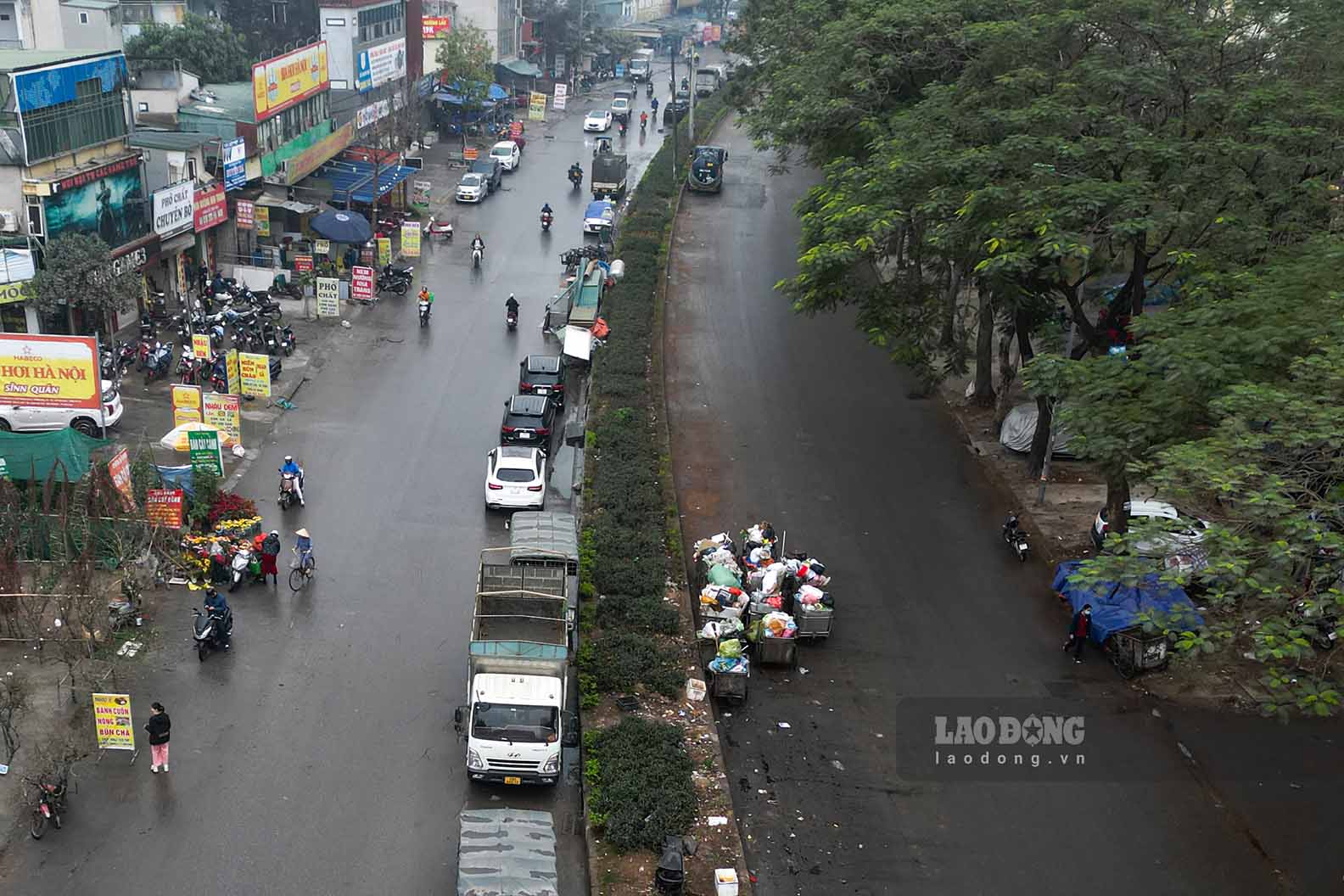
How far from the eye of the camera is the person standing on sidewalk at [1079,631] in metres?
21.0

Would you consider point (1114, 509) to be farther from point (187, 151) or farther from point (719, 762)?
point (187, 151)

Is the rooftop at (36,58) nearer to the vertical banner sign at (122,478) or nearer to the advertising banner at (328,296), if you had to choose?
the advertising banner at (328,296)

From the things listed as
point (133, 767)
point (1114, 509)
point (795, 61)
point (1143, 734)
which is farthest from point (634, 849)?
point (795, 61)

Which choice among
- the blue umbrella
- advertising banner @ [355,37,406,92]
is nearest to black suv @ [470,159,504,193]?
advertising banner @ [355,37,406,92]

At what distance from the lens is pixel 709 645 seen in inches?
819

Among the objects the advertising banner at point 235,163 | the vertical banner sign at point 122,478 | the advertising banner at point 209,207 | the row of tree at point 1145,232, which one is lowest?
the vertical banner sign at point 122,478

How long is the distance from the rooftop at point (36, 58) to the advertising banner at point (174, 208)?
12.4ft

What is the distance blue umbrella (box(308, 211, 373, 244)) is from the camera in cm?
4056

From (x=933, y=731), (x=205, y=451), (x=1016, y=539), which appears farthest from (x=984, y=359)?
(x=205, y=451)

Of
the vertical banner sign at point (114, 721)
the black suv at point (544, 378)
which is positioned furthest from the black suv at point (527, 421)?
the vertical banner sign at point (114, 721)

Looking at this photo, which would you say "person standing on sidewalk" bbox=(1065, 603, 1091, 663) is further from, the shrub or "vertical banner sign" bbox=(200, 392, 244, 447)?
"vertical banner sign" bbox=(200, 392, 244, 447)

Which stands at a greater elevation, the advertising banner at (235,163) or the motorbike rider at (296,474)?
the advertising banner at (235,163)

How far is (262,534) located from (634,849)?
36.9 feet

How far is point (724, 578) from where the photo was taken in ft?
71.7
